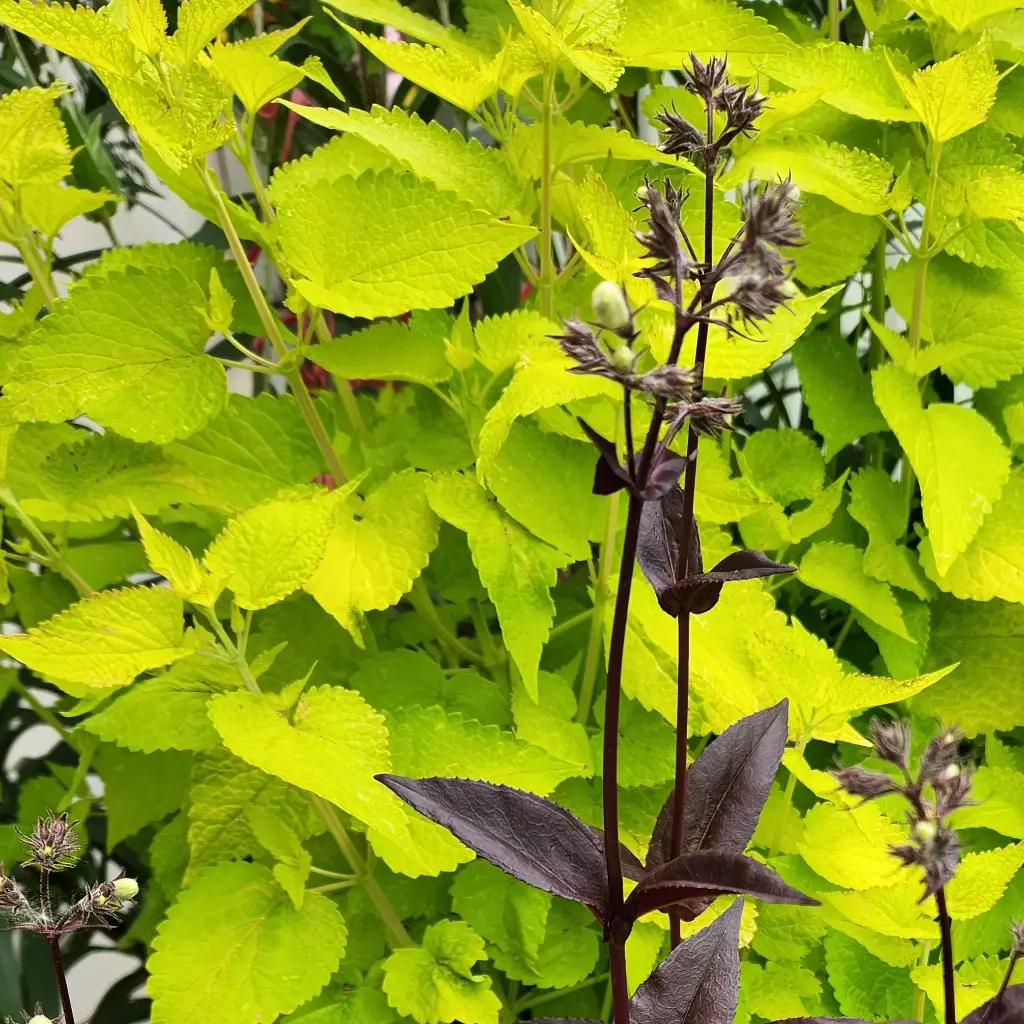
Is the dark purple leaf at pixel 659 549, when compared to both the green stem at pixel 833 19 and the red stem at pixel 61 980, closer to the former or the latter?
the red stem at pixel 61 980

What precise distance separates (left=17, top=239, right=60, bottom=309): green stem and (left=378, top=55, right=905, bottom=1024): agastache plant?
243mm

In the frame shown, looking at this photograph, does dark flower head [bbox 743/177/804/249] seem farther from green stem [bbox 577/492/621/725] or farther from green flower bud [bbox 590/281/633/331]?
green stem [bbox 577/492/621/725]

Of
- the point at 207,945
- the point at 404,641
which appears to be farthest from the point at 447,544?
the point at 207,945

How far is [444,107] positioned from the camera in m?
0.52

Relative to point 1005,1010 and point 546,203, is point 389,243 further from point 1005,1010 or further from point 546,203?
point 1005,1010

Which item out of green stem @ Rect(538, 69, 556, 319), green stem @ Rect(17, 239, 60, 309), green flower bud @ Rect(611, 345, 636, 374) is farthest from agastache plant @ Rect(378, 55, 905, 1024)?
A: green stem @ Rect(17, 239, 60, 309)

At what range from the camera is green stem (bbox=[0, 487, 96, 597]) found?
300 millimetres

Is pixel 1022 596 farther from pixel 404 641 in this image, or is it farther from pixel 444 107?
pixel 444 107

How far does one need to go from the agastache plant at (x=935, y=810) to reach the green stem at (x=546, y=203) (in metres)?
0.18

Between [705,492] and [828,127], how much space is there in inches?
7.2

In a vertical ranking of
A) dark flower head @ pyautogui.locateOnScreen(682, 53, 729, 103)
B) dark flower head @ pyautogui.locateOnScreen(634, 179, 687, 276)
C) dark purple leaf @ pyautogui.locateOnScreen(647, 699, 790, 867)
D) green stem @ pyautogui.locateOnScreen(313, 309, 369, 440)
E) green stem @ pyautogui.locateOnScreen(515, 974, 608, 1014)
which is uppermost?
dark flower head @ pyautogui.locateOnScreen(682, 53, 729, 103)

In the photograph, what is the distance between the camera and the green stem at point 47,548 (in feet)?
0.98

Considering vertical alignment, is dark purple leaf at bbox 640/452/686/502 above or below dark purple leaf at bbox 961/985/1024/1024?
above

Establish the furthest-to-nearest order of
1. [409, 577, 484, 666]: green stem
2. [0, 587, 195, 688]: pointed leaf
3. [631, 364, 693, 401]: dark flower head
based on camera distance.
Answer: [409, 577, 484, 666]: green stem
[0, 587, 195, 688]: pointed leaf
[631, 364, 693, 401]: dark flower head
